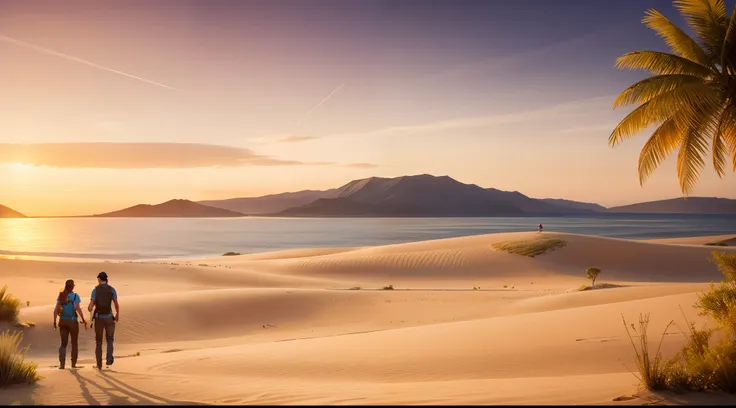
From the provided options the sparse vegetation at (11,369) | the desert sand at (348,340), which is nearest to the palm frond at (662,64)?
the desert sand at (348,340)

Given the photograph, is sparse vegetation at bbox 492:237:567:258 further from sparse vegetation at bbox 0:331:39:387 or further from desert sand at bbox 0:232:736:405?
sparse vegetation at bbox 0:331:39:387

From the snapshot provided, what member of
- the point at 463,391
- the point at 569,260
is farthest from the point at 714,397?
the point at 569,260

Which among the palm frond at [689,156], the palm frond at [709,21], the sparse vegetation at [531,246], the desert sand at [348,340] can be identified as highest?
the palm frond at [709,21]

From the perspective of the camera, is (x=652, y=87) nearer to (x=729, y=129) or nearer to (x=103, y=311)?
(x=729, y=129)

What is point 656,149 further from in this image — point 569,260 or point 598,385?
point 569,260

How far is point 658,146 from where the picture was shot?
39.8ft

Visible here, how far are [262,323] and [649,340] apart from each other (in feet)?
42.8

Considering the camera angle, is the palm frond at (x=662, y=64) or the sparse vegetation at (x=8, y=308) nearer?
the palm frond at (x=662, y=64)

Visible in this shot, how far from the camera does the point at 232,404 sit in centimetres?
670

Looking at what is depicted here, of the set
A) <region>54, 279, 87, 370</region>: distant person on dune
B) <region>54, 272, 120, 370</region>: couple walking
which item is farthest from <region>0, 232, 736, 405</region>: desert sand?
<region>54, 279, 87, 370</region>: distant person on dune

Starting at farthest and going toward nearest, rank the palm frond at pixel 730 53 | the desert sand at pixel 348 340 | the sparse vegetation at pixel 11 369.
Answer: the palm frond at pixel 730 53 < the sparse vegetation at pixel 11 369 < the desert sand at pixel 348 340

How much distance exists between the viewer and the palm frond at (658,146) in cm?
1193

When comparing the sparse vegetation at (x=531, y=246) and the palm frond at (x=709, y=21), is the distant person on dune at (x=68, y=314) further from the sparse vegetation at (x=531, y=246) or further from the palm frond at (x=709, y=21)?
the sparse vegetation at (x=531, y=246)

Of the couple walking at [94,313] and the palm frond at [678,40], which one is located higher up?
the palm frond at [678,40]
